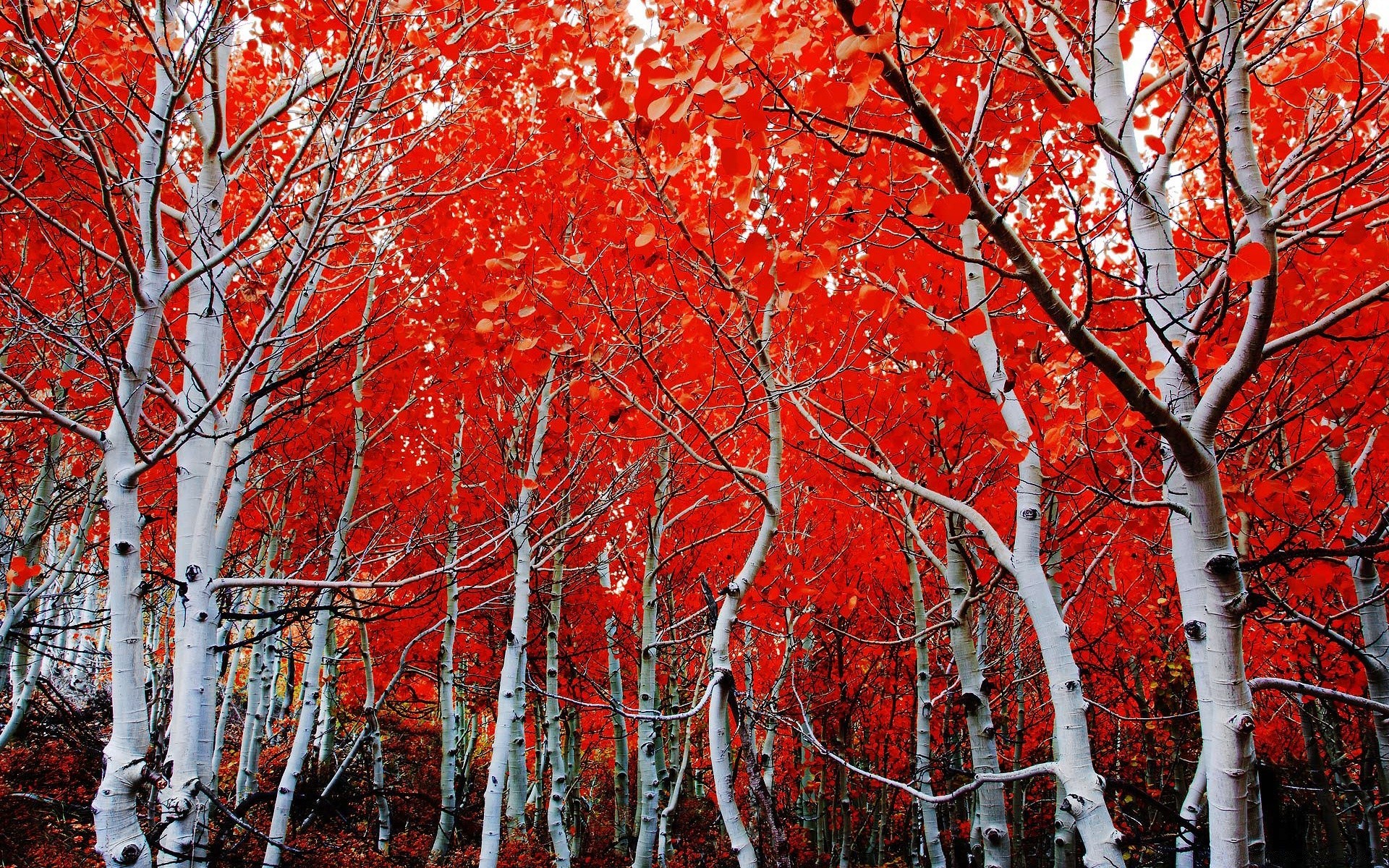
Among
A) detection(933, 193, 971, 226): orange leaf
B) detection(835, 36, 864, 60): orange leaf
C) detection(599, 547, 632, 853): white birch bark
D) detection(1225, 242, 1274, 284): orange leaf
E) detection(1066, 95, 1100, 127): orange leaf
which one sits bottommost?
detection(599, 547, 632, 853): white birch bark

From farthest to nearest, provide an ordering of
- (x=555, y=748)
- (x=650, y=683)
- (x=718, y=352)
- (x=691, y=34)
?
1. (x=555, y=748)
2. (x=650, y=683)
3. (x=718, y=352)
4. (x=691, y=34)

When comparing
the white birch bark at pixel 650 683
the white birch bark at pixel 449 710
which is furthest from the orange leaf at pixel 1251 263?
the white birch bark at pixel 449 710

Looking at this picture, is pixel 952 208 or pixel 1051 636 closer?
pixel 952 208

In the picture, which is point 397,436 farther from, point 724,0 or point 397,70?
point 724,0

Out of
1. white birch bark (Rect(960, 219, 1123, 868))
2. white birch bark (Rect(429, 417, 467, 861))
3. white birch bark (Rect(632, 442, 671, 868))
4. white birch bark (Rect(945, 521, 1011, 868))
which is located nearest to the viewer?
white birch bark (Rect(960, 219, 1123, 868))

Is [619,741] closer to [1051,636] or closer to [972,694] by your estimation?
[972,694]

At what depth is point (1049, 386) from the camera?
3.83 m

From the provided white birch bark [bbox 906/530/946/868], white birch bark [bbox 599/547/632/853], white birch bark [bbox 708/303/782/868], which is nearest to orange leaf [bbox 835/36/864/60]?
white birch bark [bbox 708/303/782/868]

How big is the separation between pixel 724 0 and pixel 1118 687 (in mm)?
16616

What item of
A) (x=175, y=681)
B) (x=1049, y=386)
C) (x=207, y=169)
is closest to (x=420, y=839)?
(x=175, y=681)

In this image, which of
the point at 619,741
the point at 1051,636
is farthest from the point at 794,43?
the point at 619,741

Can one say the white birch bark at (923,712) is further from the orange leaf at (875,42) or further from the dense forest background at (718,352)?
the orange leaf at (875,42)

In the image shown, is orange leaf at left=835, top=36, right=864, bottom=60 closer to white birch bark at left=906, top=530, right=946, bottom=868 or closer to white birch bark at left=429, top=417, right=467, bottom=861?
white birch bark at left=906, top=530, right=946, bottom=868

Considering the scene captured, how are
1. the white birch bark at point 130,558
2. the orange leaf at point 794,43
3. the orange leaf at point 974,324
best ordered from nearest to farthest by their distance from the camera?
the orange leaf at point 794,43, the orange leaf at point 974,324, the white birch bark at point 130,558
